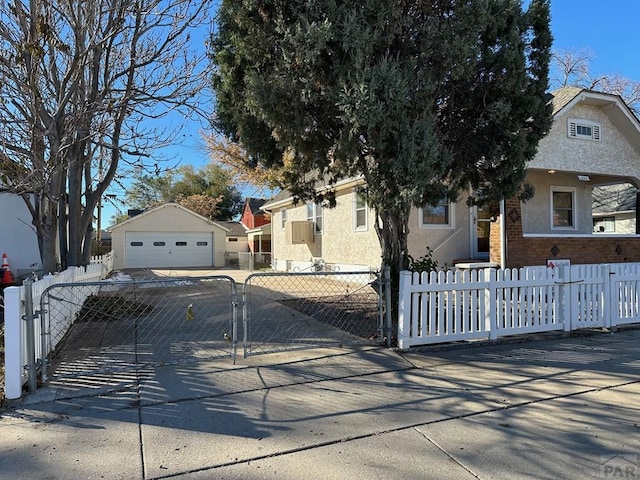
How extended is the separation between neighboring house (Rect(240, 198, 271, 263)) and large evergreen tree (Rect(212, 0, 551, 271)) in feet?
62.3

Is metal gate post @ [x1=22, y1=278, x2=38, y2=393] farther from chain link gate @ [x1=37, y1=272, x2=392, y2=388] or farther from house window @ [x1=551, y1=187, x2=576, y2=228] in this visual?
house window @ [x1=551, y1=187, x2=576, y2=228]

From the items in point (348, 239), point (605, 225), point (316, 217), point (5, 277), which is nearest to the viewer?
point (348, 239)

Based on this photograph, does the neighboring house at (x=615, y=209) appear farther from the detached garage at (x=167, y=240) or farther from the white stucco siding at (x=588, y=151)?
the detached garage at (x=167, y=240)

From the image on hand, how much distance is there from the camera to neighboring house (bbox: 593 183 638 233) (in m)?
20.2

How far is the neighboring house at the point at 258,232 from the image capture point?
3065cm

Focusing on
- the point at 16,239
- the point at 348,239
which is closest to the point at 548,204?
the point at 348,239

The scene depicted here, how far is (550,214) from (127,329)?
12.4 m

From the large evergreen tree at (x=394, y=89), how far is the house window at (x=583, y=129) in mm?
6981

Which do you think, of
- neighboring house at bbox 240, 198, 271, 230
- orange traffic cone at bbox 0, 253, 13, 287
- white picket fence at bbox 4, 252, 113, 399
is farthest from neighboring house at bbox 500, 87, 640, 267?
neighboring house at bbox 240, 198, 271, 230

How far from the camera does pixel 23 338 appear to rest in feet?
15.4

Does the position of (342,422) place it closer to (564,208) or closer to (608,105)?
(564,208)

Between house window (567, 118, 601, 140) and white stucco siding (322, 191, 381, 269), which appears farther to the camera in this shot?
white stucco siding (322, 191, 381, 269)

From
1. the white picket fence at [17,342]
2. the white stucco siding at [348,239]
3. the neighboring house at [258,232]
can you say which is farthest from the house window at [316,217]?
the white picket fence at [17,342]

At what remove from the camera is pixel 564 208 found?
1430 cm
